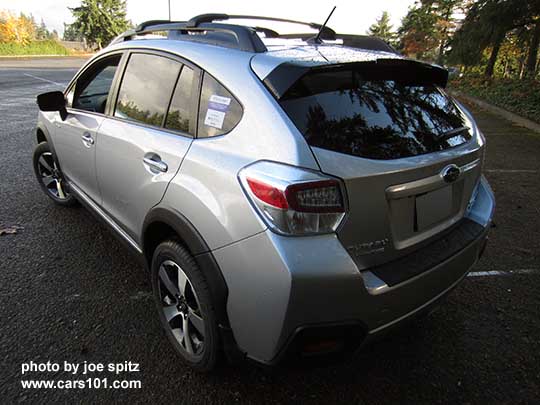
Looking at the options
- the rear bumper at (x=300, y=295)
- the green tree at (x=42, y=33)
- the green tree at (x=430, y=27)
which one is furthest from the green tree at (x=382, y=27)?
the rear bumper at (x=300, y=295)

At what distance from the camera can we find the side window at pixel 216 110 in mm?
1720

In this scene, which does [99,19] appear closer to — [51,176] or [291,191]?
[51,176]

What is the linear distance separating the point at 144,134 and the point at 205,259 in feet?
3.04

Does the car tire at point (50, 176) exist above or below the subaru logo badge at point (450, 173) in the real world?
below

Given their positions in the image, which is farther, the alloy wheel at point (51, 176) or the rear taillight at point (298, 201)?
the alloy wheel at point (51, 176)

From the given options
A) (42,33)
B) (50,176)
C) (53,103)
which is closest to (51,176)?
(50,176)

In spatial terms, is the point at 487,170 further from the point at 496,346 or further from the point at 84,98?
the point at 84,98

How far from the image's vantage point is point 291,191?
4.71 ft

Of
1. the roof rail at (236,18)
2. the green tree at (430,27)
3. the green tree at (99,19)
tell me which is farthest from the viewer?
the green tree at (99,19)

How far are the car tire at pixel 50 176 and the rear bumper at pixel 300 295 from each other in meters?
2.78

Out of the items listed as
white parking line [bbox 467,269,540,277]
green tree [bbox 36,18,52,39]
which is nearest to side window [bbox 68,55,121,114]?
white parking line [bbox 467,269,540,277]

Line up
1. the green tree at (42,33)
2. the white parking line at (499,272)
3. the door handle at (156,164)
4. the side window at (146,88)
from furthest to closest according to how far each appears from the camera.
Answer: the green tree at (42,33), the white parking line at (499,272), the side window at (146,88), the door handle at (156,164)

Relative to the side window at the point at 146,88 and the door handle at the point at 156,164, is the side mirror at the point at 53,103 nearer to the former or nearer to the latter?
the side window at the point at 146,88

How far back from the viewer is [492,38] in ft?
43.7
